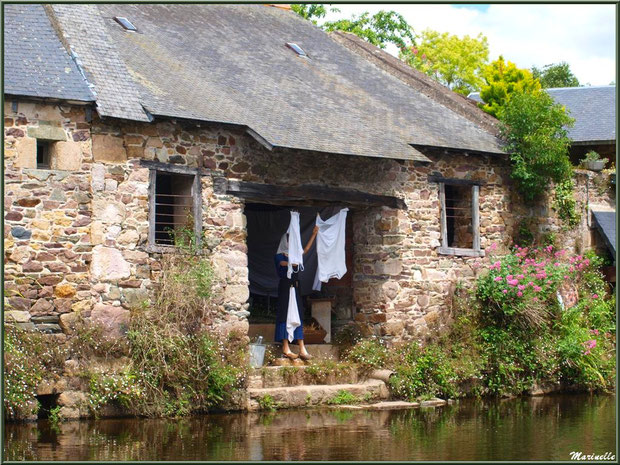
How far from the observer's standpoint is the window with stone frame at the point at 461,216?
18.4m

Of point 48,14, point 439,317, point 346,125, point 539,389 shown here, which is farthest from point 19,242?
point 539,389

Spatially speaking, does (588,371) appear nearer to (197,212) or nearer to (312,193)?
(312,193)

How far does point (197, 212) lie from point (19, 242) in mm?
2770

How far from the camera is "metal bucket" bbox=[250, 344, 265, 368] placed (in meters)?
15.5

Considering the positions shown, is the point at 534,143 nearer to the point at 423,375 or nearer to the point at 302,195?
the point at 302,195

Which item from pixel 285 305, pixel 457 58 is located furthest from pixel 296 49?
pixel 457 58

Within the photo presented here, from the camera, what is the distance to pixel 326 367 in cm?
1581

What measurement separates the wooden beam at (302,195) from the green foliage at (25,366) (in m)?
3.63

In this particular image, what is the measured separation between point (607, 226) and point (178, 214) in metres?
9.59

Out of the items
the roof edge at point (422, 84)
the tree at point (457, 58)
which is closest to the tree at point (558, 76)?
the tree at point (457, 58)

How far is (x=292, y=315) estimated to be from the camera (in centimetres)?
1623

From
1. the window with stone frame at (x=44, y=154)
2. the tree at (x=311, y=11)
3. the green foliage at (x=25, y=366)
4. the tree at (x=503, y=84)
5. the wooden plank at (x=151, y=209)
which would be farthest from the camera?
the tree at (x=311, y=11)

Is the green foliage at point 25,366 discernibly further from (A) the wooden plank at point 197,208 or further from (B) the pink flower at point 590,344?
(B) the pink flower at point 590,344

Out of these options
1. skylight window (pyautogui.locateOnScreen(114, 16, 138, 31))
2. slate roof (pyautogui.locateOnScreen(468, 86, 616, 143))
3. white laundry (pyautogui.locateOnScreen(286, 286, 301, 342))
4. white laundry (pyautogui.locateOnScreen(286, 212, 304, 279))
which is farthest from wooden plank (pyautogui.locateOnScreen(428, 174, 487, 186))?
skylight window (pyautogui.locateOnScreen(114, 16, 138, 31))
